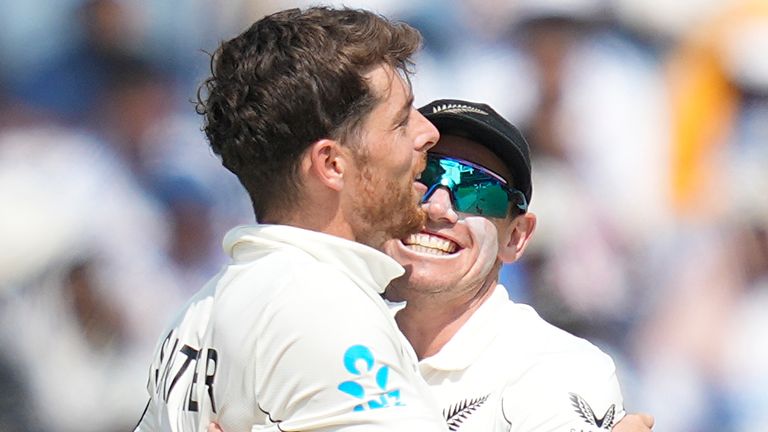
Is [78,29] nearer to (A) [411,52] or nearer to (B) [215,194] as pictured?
(B) [215,194]

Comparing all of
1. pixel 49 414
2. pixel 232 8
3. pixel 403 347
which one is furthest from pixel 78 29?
pixel 403 347

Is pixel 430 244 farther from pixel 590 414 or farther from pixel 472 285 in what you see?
pixel 590 414

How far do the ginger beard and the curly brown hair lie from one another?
85 millimetres

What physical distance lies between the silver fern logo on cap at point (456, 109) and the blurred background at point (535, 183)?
4.91 feet

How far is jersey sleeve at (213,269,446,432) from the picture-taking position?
196 centimetres

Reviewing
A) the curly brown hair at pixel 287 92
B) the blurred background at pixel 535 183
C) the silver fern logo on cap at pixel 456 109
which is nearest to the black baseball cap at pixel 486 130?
the silver fern logo on cap at pixel 456 109

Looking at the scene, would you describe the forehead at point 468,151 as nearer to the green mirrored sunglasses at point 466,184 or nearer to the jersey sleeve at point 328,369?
the green mirrored sunglasses at point 466,184

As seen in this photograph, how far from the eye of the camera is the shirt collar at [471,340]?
9.42ft

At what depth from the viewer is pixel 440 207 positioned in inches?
116

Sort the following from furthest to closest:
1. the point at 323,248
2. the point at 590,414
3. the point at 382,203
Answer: the point at 590,414 < the point at 382,203 < the point at 323,248

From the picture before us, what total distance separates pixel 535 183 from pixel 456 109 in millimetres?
1577

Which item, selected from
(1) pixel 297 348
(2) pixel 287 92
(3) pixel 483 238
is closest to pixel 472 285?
(3) pixel 483 238

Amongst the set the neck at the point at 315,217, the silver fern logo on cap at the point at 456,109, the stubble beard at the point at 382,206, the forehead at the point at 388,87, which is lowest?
the neck at the point at 315,217

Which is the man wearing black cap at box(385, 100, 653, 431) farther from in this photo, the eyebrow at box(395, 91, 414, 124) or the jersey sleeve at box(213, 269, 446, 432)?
the jersey sleeve at box(213, 269, 446, 432)
